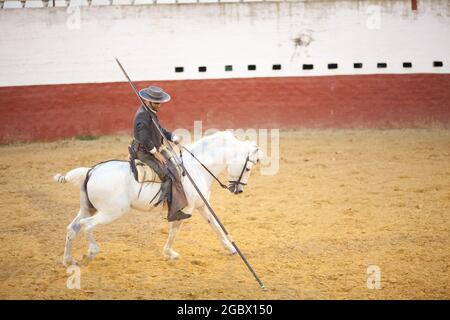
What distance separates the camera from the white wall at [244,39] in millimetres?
14992

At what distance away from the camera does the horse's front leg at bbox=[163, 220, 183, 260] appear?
6.02 metres

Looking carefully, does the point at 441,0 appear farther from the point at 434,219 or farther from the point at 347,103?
the point at 434,219

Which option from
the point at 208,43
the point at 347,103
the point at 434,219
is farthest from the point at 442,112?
the point at 434,219

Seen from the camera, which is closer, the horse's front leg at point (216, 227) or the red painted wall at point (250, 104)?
the horse's front leg at point (216, 227)

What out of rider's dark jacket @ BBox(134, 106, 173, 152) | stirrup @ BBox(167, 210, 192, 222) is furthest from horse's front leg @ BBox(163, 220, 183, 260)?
rider's dark jacket @ BBox(134, 106, 173, 152)

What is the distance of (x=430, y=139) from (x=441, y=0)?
14.5 ft

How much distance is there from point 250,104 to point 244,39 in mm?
1895

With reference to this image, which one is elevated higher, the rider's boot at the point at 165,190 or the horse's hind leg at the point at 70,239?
the rider's boot at the point at 165,190

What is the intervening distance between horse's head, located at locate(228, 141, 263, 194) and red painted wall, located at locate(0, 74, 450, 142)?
935cm

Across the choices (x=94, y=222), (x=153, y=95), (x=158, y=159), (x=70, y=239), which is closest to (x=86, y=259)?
(x=70, y=239)

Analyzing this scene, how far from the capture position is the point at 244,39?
15164 mm

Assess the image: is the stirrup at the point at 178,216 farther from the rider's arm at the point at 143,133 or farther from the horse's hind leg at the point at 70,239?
the horse's hind leg at the point at 70,239

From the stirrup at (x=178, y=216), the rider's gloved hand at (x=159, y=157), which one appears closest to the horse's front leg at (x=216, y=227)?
the stirrup at (x=178, y=216)

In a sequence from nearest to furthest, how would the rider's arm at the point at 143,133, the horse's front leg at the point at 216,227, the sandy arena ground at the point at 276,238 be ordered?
the sandy arena ground at the point at 276,238 → the rider's arm at the point at 143,133 → the horse's front leg at the point at 216,227
